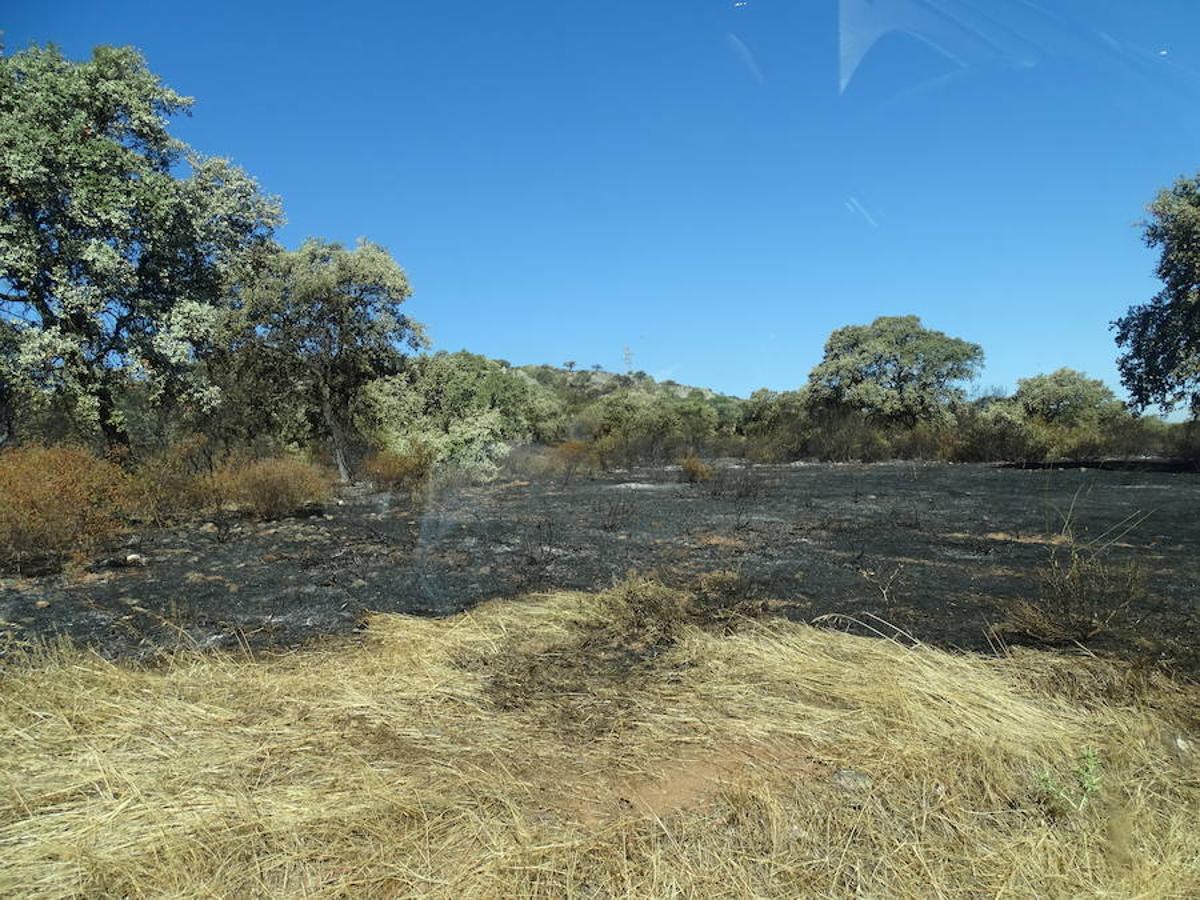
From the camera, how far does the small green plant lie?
2.65 m

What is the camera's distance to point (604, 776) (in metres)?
2.96

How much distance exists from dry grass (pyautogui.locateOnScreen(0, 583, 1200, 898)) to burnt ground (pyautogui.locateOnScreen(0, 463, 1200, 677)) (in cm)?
111

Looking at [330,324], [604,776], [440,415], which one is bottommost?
[604,776]

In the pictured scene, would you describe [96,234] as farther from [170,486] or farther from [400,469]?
[400,469]

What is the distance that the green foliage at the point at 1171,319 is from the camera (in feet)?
62.3

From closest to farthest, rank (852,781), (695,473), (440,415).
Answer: (852,781) → (440,415) → (695,473)

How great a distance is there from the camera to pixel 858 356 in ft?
118

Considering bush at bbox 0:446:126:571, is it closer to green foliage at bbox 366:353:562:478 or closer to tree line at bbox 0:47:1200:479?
tree line at bbox 0:47:1200:479

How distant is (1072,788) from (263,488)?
12252 mm

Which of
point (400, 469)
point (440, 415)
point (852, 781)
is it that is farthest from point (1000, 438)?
point (852, 781)

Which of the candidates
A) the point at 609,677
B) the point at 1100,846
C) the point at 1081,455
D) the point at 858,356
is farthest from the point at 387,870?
the point at 858,356

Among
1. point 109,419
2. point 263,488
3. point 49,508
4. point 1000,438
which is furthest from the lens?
point 1000,438

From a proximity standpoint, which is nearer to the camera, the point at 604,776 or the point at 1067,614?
the point at 604,776

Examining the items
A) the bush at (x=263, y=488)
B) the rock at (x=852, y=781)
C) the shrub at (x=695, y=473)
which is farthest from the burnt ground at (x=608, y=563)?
the shrub at (x=695, y=473)
